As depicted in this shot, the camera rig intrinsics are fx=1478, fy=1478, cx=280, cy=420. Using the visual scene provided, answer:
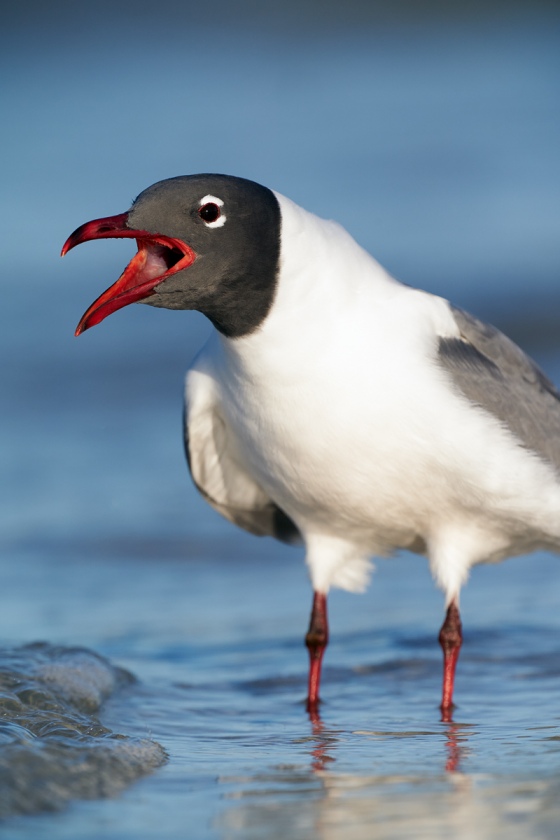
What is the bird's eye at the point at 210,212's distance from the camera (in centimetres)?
532

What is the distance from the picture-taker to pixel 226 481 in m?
6.82

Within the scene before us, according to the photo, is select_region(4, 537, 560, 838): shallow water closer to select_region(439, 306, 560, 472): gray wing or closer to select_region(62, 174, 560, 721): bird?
select_region(62, 174, 560, 721): bird

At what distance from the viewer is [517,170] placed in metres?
20.7

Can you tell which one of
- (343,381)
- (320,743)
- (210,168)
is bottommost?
(320,743)

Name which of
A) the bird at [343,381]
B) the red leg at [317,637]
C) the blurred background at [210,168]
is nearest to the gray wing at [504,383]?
the bird at [343,381]

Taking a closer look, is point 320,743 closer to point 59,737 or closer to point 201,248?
point 59,737

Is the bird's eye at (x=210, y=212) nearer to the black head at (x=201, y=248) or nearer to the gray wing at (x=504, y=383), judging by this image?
the black head at (x=201, y=248)

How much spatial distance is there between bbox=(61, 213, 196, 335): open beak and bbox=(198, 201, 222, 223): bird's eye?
0.12 metres

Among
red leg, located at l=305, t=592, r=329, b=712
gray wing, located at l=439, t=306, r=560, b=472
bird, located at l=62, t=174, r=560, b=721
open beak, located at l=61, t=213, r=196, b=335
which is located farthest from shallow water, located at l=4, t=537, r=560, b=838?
open beak, located at l=61, t=213, r=196, b=335

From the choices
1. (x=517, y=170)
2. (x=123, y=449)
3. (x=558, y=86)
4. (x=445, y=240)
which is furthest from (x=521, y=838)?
(x=558, y=86)

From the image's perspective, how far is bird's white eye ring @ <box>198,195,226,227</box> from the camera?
5.32 meters

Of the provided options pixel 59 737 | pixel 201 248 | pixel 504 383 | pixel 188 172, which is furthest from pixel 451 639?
pixel 188 172

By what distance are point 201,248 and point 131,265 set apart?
261 millimetres

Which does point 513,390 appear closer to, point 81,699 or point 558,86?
point 81,699
